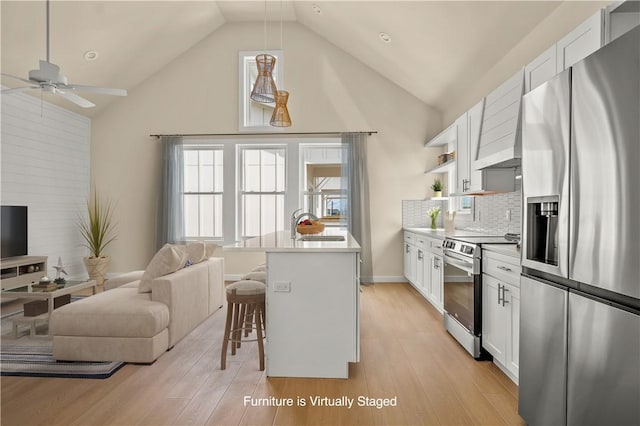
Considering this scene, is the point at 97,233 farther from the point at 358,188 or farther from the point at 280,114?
the point at 358,188

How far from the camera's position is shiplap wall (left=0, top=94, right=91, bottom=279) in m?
4.89

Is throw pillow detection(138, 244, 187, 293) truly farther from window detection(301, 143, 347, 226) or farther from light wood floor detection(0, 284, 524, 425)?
window detection(301, 143, 347, 226)

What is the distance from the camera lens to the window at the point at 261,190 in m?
6.47

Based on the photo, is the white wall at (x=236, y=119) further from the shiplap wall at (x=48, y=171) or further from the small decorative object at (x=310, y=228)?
the small decorative object at (x=310, y=228)

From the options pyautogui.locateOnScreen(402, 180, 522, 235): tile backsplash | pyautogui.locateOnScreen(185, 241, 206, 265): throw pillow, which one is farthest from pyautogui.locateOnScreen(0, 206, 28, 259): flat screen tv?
pyautogui.locateOnScreen(402, 180, 522, 235): tile backsplash

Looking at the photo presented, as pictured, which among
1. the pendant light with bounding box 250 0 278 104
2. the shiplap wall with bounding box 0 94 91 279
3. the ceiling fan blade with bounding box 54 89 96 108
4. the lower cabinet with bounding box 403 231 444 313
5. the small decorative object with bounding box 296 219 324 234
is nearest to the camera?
the ceiling fan blade with bounding box 54 89 96 108

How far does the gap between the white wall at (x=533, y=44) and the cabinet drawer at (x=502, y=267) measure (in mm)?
1867

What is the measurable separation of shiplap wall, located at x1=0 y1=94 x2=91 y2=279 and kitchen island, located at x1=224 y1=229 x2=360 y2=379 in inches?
168

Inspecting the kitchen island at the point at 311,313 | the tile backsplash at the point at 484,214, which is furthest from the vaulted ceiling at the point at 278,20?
the kitchen island at the point at 311,313

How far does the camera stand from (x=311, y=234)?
368 cm

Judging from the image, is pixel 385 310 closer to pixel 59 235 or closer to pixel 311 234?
pixel 311 234

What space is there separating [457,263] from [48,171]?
581 cm

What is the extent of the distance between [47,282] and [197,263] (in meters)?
1.51

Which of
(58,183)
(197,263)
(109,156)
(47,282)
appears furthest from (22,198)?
(197,263)
